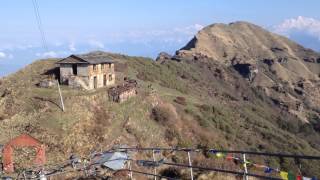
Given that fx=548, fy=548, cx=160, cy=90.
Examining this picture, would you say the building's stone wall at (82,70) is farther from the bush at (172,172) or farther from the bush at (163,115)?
the bush at (172,172)

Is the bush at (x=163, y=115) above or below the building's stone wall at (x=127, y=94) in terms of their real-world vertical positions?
below

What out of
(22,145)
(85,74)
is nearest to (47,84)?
(85,74)

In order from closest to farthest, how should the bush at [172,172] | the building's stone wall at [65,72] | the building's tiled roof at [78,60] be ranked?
the bush at [172,172] → the building's tiled roof at [78,60] → the building's stone wall at [65,72]

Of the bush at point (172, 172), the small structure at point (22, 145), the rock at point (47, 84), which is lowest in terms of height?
the small structure at point (22, 145)

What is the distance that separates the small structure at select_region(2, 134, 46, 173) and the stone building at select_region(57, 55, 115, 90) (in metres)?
21.2

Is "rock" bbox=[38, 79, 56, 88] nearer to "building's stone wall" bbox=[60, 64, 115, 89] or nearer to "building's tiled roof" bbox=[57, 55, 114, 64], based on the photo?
"building's stone wall" bbox=[60, 64, 115, 89]

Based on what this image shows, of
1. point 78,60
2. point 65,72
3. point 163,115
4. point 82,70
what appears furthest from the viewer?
point 65,72

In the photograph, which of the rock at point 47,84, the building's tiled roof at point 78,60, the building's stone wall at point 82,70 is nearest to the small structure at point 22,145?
the rock at point 47,84

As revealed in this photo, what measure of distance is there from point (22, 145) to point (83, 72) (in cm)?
2346

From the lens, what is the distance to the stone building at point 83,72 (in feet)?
220

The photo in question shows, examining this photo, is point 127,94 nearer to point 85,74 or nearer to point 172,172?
point 85,74

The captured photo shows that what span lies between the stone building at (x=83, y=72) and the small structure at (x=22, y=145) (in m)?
21.2

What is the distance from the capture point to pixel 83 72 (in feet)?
221

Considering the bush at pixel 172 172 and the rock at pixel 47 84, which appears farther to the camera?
the rock at pixel 47 84
